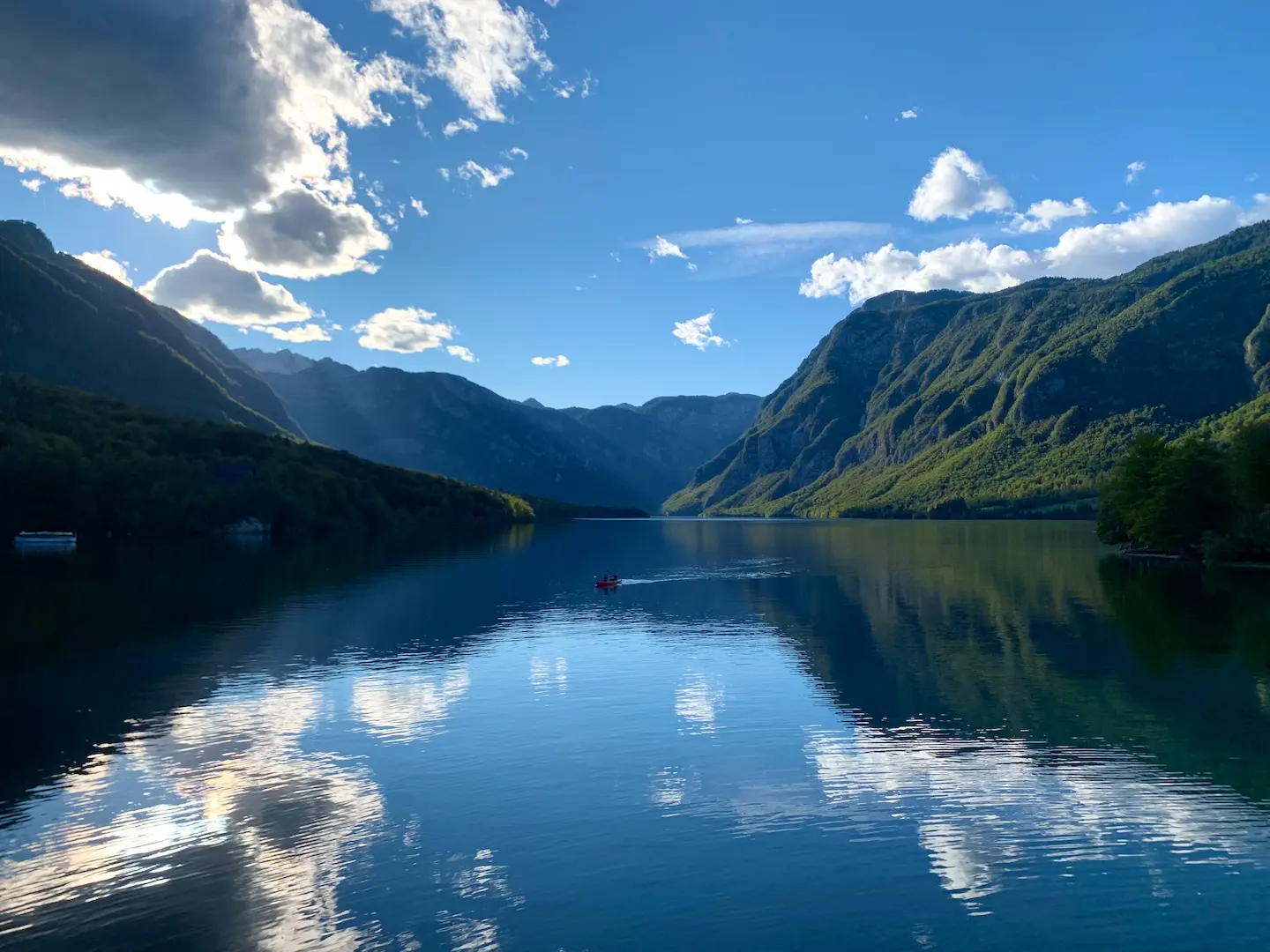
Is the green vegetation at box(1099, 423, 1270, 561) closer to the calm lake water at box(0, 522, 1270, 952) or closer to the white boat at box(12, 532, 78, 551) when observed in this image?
the calm lake water at box(0, 522, 1270, 952)

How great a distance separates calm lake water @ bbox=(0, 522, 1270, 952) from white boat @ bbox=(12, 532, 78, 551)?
104 metres

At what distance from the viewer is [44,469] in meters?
174

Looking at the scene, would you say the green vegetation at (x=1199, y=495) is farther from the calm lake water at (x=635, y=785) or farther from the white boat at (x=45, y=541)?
the white boat at (x=45, y=541)

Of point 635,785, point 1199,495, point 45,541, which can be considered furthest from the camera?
point 45,541

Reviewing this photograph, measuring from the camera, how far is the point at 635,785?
32812 millimetres

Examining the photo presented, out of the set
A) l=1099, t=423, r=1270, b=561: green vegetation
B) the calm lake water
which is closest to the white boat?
the calm lake water

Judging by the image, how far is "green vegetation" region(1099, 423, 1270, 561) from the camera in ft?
387

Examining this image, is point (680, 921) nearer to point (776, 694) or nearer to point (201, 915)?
point (201, 915)

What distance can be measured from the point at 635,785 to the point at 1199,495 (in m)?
130

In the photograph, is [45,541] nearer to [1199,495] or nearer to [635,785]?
[635,785]

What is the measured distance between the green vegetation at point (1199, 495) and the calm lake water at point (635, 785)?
182ft

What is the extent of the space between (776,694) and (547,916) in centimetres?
2771

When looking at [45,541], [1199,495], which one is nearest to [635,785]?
[1199,495]

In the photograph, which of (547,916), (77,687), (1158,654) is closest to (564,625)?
(77,687)
